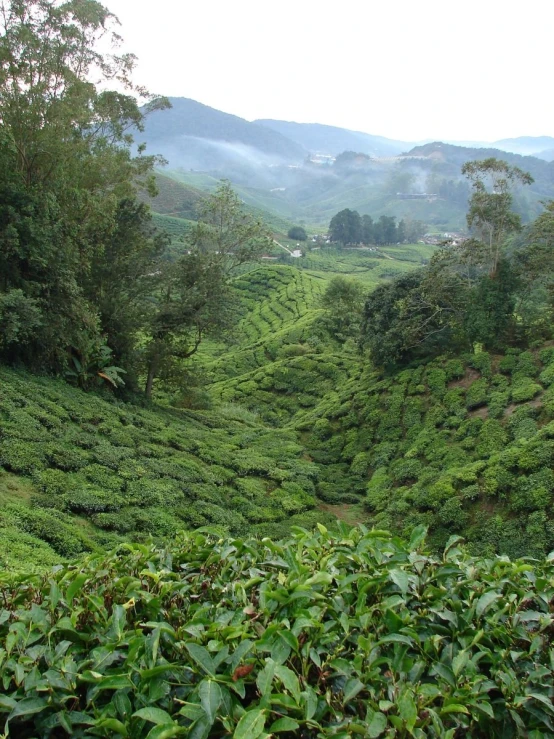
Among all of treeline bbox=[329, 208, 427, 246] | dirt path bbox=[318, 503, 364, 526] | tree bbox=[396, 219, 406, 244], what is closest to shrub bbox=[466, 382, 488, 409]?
dirt path bbox=[318, 503, 364, 526]

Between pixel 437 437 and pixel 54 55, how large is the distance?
16702mm

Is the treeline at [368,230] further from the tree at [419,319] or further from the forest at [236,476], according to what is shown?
the tree at [419,319]

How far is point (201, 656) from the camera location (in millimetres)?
2100

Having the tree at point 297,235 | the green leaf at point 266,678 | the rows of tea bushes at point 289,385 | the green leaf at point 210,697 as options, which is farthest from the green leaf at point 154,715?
the tree at point 297,235

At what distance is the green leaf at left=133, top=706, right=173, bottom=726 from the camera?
6.05ft

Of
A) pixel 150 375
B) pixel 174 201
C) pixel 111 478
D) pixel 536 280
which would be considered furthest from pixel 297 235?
pixel 111 478

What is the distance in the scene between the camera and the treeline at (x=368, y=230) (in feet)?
347

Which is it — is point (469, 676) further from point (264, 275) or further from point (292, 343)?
point (264, 275)

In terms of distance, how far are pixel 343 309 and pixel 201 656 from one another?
122ft

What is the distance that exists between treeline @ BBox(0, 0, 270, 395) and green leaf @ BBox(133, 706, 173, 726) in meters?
11.6

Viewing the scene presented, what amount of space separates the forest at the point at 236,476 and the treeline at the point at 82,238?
0.29ft

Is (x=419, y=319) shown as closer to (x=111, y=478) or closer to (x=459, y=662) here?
(x=111, y=478)

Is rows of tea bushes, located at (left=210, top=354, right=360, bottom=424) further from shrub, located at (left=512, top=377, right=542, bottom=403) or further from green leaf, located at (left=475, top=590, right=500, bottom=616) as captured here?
green leaf, located at (left=475, top=590, right=500, bottom=616)

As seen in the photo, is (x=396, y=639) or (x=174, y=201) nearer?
(x=396, y=639)
